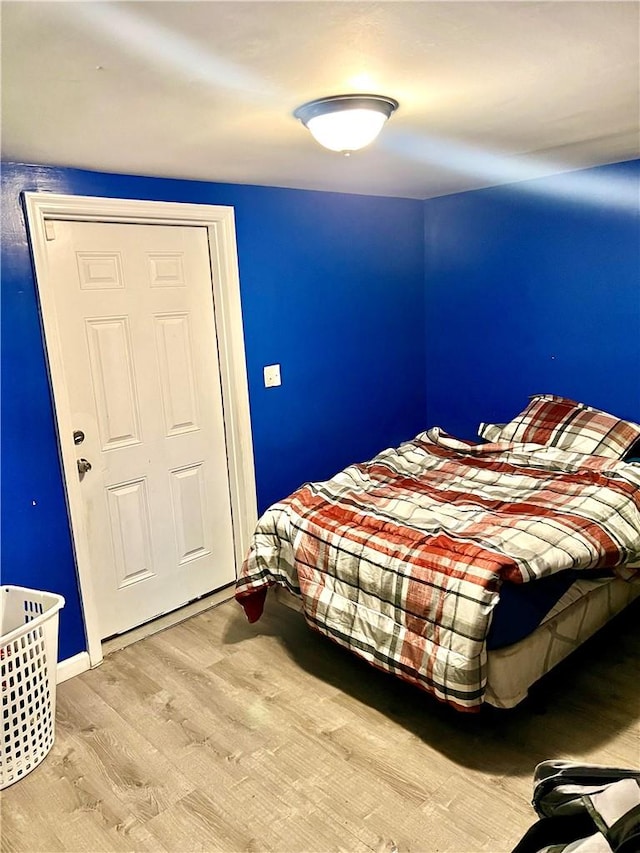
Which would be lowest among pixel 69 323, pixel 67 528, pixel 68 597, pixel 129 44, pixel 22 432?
pixel 68 597

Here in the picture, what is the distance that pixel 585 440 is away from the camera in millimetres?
3078

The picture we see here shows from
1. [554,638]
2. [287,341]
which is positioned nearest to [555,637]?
[554,638]

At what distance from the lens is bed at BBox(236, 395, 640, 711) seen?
203 centimetres

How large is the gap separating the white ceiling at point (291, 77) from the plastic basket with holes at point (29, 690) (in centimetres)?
161

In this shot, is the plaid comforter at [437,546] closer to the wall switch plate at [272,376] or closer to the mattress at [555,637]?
the mattress at [555,637]

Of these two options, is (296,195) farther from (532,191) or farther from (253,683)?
(253,683)

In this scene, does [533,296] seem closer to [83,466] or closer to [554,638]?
[554,638]

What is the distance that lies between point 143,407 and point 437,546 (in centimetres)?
150

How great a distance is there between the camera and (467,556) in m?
2.12

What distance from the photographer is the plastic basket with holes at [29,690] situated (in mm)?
2057

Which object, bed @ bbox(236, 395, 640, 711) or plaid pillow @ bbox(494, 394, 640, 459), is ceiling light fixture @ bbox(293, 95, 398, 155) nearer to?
bed @ bbox(236, 395, 640, 711)

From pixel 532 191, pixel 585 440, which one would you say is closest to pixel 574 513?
pixel 585 440

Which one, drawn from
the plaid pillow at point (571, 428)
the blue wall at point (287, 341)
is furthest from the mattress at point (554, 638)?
the blue wall at point (287, 341)

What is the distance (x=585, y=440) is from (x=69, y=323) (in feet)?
8.15
